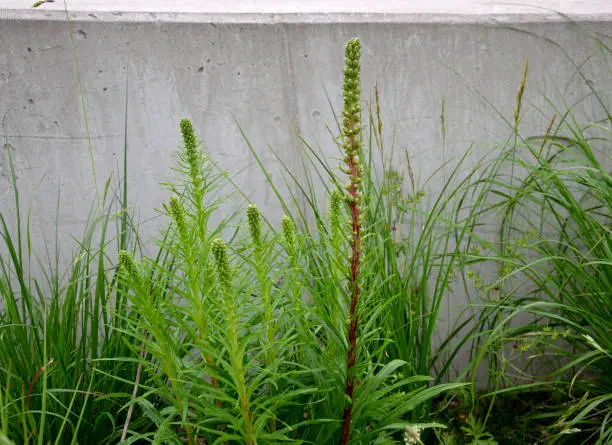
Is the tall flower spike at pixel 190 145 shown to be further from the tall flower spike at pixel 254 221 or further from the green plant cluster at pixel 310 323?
the tall flower spike at pixel 254 221

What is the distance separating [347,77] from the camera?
1077 millimetres

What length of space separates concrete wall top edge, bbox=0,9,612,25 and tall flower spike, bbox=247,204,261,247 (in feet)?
4.43

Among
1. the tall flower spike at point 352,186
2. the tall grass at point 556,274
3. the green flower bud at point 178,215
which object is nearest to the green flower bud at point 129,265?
the green flower bud at point 178,215

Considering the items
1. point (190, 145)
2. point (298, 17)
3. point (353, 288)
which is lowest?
point (353, 288)

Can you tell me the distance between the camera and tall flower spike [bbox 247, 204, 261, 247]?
1.13 m

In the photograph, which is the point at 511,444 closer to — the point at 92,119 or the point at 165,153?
the point at 165,153

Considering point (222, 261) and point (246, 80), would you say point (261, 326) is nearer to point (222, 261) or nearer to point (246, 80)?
point (222, 261)

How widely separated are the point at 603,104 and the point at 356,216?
1719 mm

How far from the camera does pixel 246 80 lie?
2.39m

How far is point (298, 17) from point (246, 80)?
0.96 feet

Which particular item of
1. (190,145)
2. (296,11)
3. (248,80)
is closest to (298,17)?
(296,11)

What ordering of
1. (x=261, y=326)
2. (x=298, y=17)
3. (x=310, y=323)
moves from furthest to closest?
1. (x=298, y=17)
2. (x=310, y=323)
3. (x=261, y=326)

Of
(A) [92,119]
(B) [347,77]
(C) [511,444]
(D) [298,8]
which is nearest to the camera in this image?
(B) [347,77]

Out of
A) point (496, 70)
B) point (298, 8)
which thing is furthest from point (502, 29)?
point (298, 8)
